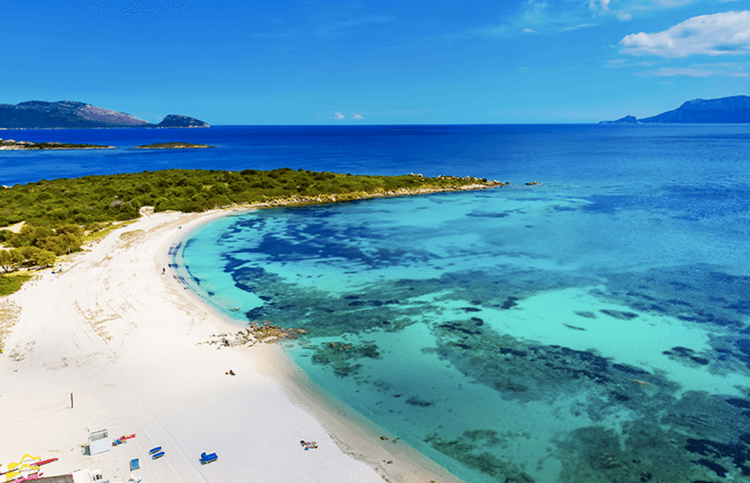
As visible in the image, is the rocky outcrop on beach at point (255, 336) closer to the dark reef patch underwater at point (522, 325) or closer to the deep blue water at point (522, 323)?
the dark reef patch underwater at point (522, 325)

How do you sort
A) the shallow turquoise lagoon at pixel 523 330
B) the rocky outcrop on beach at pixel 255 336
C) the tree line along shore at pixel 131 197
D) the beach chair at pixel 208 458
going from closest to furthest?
1. the beach chair at pixel 208 458
2. the shallow turquoise lagoon at pixel 523 330
3. the rocky outcrop on beach at pixel 255 336
4. the tree line along shore at pixel 131 197

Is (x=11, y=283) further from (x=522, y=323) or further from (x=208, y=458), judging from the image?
(x=522, y=323)

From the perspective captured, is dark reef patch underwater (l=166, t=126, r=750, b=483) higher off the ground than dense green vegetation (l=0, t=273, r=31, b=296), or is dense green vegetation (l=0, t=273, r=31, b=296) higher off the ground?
dense green vegetation (l=0, t=273, r=31, b=296)

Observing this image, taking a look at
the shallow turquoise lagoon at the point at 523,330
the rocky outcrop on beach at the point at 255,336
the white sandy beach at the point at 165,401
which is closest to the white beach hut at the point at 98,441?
the white sandy beach at the point at 165,401

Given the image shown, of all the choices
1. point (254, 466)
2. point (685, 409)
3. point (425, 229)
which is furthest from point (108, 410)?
point (425, 229)

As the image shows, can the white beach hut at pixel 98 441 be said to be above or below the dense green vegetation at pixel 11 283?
below

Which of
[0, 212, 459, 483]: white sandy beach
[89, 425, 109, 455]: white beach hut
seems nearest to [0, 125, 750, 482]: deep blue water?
[0, 212, 459, 483]: white sandy beach

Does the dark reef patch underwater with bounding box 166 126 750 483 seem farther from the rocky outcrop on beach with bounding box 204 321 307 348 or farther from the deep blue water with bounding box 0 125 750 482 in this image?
the rocky outcrop on beach with bounding box 204 321 307 348
